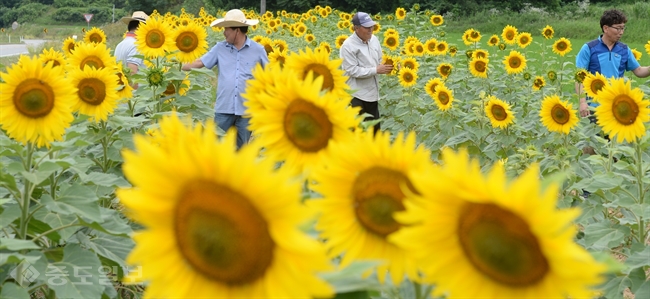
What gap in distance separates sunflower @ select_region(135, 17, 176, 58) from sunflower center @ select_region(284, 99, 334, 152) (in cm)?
333

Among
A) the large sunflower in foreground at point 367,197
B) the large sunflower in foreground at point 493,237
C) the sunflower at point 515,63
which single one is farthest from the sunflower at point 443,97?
the large sunflower in foreground at point 493,237

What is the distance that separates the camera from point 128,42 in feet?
18.3

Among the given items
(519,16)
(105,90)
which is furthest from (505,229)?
(519,16)

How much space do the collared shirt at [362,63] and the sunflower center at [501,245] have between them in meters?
5.27

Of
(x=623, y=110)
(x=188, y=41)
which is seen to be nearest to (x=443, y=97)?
(x=188, y=41)

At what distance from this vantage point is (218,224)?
34.9 inches

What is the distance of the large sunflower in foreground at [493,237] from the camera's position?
793mm

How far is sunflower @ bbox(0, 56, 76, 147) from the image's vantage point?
7.64ft

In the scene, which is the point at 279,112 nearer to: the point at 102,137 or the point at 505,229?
the point at 505,229

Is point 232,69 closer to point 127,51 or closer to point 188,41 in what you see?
point 188,41

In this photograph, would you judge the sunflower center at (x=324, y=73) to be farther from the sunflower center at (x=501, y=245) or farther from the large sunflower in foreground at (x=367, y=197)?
the sunflower center at (x=501, y=245)

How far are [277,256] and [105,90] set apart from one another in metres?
2.46

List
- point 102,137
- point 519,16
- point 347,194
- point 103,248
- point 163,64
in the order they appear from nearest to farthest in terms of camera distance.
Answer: point 347,194
point 103,248
point 102,137
point 163,64
point 519,16

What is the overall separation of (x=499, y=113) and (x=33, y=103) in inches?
145
